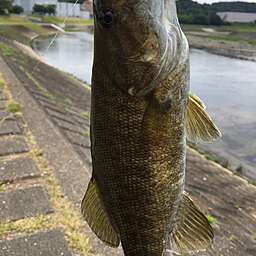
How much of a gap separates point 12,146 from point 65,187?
156cm

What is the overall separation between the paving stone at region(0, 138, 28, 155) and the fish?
3.78 metres

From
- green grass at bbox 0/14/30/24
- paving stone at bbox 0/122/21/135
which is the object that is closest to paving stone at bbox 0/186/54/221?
paving stone at bbox 0/122/21/135

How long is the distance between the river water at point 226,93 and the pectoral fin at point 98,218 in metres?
8.18

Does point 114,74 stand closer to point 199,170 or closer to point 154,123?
point 154,123

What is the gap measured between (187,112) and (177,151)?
25 cm

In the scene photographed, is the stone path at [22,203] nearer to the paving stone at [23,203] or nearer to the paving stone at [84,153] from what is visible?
the paving stone at [23,203]

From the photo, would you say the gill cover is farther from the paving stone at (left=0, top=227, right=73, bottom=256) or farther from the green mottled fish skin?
the paving stone at (left=0, top=227, right=73, bottom=256)

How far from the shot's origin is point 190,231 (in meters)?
1.47

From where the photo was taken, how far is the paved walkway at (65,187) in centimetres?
316

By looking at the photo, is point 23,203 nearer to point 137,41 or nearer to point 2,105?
point 137,41

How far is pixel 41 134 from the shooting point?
5500 millimetres

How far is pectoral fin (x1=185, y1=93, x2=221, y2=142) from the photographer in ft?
4.78

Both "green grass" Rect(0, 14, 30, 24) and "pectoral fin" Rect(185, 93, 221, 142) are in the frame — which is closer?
"pectoral fin" Rect(185, 93, 221, 142)

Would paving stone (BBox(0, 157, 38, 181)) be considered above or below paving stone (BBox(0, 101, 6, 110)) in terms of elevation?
below
